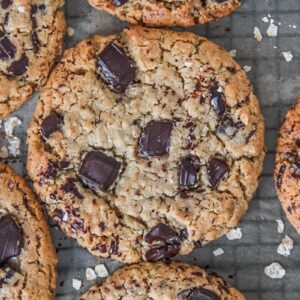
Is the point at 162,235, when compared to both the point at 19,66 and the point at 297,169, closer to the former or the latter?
the point at 297,169

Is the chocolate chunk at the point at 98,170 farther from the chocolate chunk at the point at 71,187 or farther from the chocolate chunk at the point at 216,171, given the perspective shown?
the chocolate chunk at the point at 216,171

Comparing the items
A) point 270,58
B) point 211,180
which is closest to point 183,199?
point 211,180

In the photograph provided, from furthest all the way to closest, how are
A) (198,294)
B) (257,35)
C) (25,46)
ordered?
(257,35)
(25,46)
(198,294)

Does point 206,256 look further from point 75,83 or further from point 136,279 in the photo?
point 75,83

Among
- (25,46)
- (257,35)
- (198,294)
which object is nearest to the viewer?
(198,294)

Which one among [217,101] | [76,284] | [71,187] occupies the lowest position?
[76,284]

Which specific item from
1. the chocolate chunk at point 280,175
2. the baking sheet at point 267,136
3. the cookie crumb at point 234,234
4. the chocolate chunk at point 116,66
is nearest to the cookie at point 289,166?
the chocolate chunk at point 280,175

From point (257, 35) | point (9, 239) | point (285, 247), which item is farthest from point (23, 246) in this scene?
point (257, 35)
